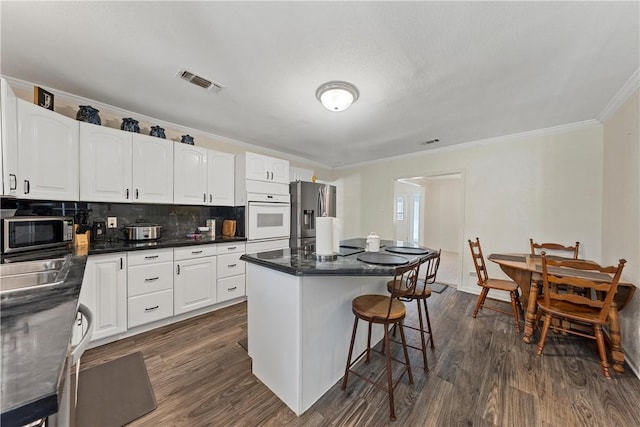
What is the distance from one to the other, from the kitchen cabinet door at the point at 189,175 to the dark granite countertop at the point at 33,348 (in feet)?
6.70

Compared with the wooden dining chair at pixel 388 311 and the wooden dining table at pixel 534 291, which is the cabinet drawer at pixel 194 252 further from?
the wooden dining table at pixel 534 291

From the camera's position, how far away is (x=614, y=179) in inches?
99.3

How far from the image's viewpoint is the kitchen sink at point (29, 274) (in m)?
1.29

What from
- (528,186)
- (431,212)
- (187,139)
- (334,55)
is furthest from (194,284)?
(431,212)

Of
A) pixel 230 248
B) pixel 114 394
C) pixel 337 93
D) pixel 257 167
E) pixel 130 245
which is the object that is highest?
pixel 337 93

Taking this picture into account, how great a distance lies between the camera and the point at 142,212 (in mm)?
2980

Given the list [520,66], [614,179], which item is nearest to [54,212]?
[520,66]

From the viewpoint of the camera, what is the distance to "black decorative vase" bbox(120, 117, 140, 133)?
262cm

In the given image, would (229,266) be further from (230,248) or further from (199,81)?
(199,81)

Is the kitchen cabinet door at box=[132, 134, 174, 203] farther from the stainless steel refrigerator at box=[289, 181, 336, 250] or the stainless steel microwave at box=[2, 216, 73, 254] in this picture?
the stainless steel refrigerator at box=[289, 181, 336, 250]

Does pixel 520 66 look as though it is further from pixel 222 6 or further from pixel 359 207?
pixel 359 207

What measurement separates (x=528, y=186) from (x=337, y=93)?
10.5 ft

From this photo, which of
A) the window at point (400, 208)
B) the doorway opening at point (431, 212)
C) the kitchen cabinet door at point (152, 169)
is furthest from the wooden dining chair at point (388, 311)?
the doorway opening at point (431, 212)

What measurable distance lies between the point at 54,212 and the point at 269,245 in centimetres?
236
